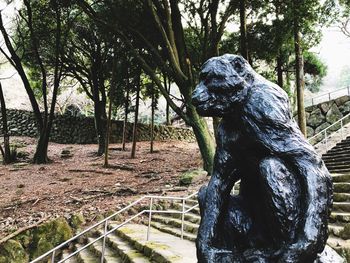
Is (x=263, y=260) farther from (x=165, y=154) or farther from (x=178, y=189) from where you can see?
(x=165, y=154)

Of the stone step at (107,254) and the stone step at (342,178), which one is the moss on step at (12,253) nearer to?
the stone step at (107,254)

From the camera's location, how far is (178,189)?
10.6 m

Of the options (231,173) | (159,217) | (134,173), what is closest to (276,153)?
(231,173)

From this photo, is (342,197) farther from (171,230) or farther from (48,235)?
(48,235)

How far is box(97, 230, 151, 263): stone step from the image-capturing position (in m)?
5.94

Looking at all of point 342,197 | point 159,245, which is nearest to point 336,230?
point 342,197

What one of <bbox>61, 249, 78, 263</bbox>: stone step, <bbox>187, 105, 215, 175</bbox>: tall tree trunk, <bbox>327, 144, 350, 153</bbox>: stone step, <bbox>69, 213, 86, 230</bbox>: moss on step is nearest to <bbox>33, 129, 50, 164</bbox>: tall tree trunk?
<bbox>187, 105, 215, 175</bbox>: tall tree trunk

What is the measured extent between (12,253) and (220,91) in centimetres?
716

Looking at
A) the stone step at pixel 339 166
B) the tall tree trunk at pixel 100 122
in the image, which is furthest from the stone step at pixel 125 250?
the tall tree trunk at pixel 100 122

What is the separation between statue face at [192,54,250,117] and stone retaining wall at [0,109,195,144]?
2292cm

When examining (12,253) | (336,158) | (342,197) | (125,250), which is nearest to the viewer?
(342,197)

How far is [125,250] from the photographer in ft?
21.6

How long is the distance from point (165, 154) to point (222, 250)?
18162 mm

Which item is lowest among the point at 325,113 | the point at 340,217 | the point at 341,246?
the point at 341,246
